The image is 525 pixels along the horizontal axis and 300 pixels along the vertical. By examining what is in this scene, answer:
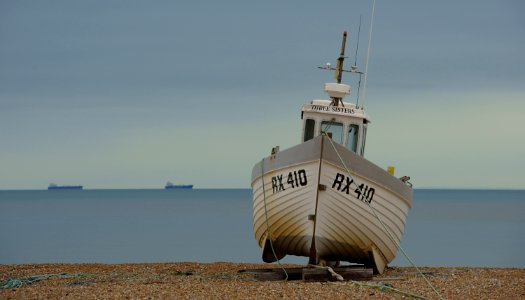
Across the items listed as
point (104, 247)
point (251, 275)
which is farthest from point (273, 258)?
point (104, 247)

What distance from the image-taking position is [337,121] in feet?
56.4

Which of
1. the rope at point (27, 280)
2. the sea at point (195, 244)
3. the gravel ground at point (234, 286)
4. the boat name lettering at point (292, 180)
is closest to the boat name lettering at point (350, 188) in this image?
the boat name lettering at point (292, 180)

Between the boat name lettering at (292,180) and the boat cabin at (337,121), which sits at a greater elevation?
the boat cabin at (337,121)

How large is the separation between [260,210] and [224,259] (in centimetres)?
1888

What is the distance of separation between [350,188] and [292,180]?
1053mm

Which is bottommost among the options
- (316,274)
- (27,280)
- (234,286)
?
(27,280)

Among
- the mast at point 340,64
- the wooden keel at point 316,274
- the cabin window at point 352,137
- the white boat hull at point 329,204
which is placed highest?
the mast at point 340,64

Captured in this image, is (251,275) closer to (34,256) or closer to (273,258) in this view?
(273,258)

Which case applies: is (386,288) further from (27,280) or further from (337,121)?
(27,280)

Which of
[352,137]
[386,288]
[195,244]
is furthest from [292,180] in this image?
[195,244]

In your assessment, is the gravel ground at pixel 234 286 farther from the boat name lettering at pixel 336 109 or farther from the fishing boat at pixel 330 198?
the boat name lettering at pixel 336 109

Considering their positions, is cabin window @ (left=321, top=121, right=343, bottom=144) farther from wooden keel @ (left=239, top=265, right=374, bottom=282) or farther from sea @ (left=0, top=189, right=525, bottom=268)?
sea @ (left=0, top=189, right=525, bottom=268)

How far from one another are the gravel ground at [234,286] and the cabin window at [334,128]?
9.42 ft

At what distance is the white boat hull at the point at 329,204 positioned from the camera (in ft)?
48.9
